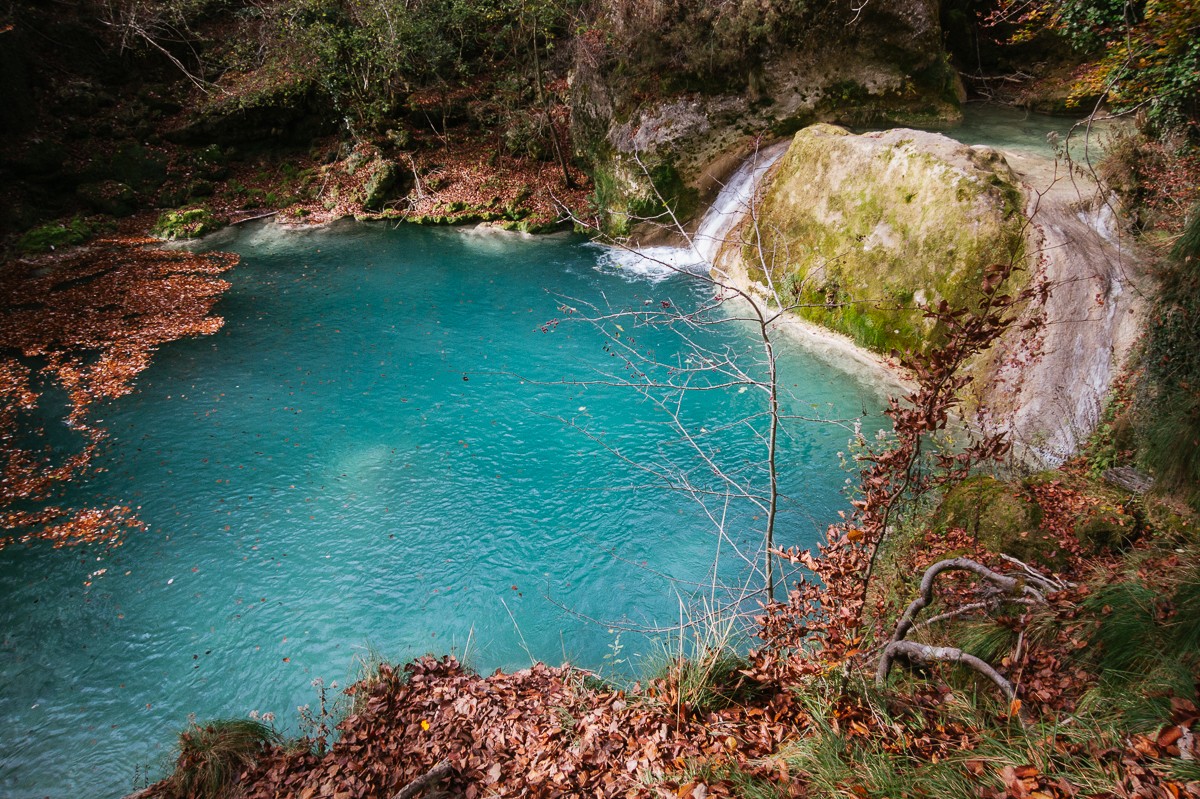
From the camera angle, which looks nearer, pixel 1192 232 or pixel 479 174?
pixel 1192 232

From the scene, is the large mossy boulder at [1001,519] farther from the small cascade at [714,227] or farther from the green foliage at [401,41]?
the green foliage at [401,41]

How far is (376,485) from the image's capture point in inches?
350

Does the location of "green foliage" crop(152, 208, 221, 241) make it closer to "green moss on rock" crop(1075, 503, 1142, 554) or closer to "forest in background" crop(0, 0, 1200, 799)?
"forest in background" crop(0, 0, 1200, 799)

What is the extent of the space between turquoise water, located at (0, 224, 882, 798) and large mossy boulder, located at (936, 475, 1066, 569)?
177cm

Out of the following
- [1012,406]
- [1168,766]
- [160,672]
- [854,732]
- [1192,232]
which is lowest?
[160,672]

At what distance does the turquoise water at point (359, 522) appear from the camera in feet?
20.9

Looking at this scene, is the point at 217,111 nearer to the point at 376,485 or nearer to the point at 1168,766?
the point at 376,485

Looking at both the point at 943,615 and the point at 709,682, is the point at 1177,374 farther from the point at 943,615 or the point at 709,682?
the point at 709,682

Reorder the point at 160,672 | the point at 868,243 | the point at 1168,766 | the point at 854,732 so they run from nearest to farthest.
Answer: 1. the point at 1168,766
2. the point at 854,732
3. the point at 160,672
4. the point at 868,243

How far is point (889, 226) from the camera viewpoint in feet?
37.3

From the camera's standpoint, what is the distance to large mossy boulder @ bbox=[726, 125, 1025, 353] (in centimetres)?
1005

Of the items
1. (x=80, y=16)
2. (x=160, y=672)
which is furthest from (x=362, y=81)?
(x=160, y=672)

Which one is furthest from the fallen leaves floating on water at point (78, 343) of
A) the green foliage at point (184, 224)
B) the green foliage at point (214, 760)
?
the green foliage at point (214, 760)

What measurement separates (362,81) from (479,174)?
527 cm
